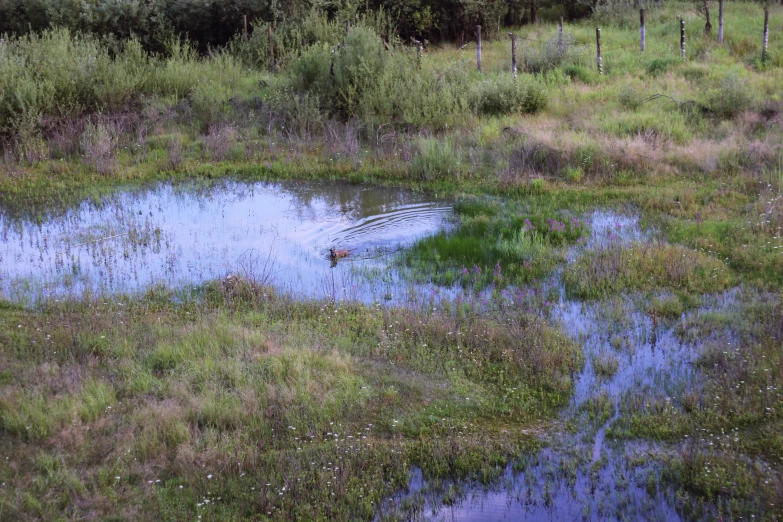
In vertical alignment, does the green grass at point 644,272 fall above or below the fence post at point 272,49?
below

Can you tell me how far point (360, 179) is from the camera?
1407cm

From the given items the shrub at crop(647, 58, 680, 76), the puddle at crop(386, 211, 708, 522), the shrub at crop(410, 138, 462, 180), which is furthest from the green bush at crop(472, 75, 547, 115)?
the puddle at crop(386, 211, 708, 522)

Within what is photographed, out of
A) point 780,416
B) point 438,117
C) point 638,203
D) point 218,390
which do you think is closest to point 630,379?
point 780,416

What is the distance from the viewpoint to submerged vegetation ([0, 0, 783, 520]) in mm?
5629

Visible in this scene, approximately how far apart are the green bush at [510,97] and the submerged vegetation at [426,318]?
6 centimetres

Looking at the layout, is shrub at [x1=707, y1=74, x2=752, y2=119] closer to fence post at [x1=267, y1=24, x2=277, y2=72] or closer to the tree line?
the tree line

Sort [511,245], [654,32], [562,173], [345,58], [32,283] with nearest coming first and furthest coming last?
[32,283] → [511,245] → [562,173] → [345,58] → [654,32]

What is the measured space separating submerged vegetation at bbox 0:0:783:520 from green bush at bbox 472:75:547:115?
6cm

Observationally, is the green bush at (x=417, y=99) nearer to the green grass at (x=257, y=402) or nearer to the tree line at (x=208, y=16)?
the tree line at (x=208, y=16)

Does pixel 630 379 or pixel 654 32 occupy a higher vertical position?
pixel 654 32

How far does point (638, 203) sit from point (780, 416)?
6.16 m

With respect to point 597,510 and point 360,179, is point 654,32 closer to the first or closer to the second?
point 360,179

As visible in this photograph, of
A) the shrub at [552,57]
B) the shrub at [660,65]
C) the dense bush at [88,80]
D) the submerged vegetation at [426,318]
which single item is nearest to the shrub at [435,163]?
the submerged vegetation at [426,318]

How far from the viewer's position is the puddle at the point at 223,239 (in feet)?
31.2
